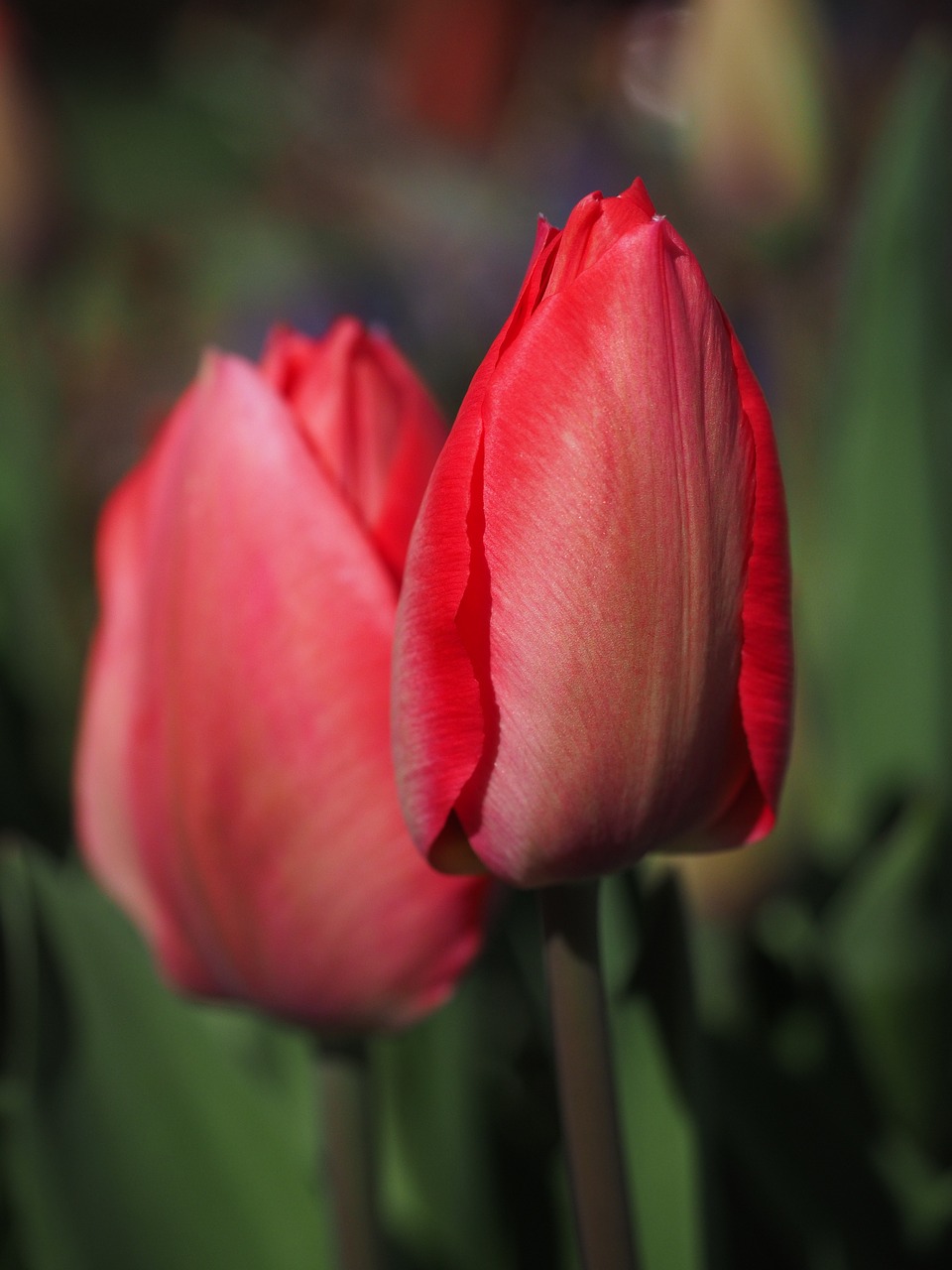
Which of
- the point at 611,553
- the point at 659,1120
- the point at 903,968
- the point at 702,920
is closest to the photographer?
the point at 611,553

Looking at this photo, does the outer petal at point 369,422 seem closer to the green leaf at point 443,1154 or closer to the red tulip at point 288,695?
the red tulip at point 288,695

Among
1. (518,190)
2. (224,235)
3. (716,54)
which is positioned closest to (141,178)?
(224,235)

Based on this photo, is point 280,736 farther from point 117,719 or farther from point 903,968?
point 903,968

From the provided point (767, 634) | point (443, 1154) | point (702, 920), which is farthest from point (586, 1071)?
point (702, 920)

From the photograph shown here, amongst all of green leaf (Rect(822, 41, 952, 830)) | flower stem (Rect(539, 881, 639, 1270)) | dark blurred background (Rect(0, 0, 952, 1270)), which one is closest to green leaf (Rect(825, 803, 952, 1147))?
dark blurred background (Rect(0, 0, 952, 1270))

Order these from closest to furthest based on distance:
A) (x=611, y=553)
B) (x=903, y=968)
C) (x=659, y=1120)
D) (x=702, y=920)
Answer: (x=611, y=553) < (x=659, y=1120) < (x=903, y=968) < (x=702, y=920)

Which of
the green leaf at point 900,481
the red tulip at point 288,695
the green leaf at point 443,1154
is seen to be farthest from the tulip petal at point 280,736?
the green leaf at point 900,481

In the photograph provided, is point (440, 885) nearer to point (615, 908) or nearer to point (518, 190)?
point (615, 908)
